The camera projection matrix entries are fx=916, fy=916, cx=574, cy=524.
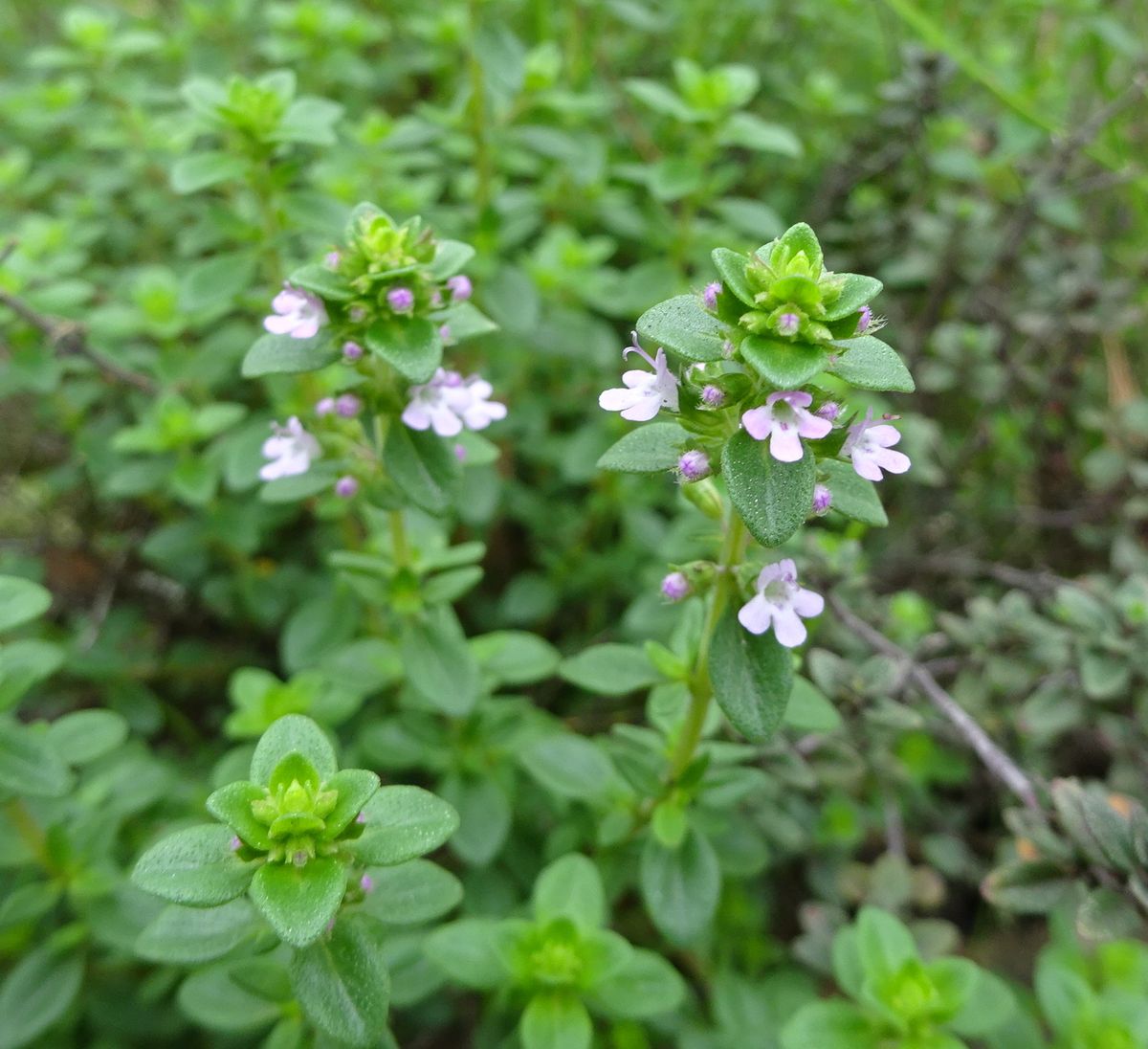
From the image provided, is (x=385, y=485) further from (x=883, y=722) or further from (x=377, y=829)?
(x=883, y=722)

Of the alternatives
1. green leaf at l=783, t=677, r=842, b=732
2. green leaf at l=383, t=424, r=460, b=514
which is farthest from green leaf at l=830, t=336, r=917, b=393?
green leaf at l=383, t=424, r=460, b=514

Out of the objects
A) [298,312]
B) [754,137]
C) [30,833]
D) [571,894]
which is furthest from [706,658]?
[754,137]

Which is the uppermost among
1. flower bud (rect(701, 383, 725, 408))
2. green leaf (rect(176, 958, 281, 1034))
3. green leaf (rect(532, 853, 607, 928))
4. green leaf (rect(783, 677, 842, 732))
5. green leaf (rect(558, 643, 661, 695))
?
flower bud (rect(701, 383, 725, 408))

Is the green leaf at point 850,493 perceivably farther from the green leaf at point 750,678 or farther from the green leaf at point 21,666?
the green leaf at point 21,666

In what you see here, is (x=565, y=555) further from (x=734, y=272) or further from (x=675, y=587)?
(x=734, y=272)

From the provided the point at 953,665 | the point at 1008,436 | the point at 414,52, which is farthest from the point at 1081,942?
the point at 414,52

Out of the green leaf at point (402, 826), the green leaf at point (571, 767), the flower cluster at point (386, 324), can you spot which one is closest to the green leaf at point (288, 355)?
the flower cluster at point (386, 324)

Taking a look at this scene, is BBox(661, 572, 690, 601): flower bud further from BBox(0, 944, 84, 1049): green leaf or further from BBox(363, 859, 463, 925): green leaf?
BBox(0, 944, 84, 1049): green leaf
